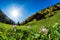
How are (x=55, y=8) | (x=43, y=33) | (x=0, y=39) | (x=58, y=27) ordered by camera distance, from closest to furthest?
1. (x=58, y=27)
2. (x=43, y=33)
3. (x=0, y=39)
4. (x=55, y=8)

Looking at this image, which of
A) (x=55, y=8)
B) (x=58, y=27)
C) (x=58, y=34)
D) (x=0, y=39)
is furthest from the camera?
(x=55, y=8)

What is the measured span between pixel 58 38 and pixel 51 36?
444 mm

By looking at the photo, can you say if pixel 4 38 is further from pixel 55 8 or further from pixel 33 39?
pixel 55 8

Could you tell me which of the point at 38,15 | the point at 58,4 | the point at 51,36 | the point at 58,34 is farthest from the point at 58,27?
the point at 58,4

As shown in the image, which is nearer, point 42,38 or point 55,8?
point 42,38

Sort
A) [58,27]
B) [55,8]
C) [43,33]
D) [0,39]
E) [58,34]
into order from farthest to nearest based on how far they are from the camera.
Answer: [55,8]
[0,39]
[43,33]
[58,27]
[58,34]

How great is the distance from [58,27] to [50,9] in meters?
36.9

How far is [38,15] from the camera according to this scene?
41219mm

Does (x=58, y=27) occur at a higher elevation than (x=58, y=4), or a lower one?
lower

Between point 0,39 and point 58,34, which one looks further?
point 0,39

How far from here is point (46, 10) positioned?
41.5m

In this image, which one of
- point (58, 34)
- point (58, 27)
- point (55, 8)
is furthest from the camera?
point (55, 8)

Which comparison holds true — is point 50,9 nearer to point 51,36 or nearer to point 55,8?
point 55,8

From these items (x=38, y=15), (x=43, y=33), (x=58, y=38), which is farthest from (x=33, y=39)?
(x=38, y=15)
